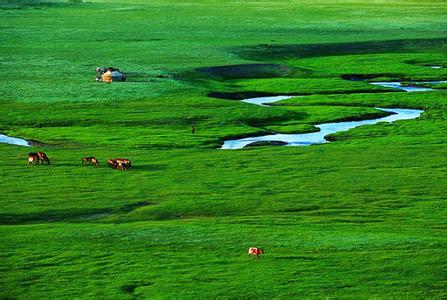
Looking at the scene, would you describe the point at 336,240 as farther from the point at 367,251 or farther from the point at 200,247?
the point at 200,247

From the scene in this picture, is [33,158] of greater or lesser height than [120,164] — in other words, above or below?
above

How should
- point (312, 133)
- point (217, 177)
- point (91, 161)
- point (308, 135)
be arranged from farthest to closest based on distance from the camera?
1. point (312, 133)
2. point (308, 135)
3. point (91, 161)
4. point (217, 177)

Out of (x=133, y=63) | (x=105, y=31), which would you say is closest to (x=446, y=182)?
(x=133, y=63)

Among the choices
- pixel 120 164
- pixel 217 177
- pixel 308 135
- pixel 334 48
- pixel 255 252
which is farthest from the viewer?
pixel 334 48

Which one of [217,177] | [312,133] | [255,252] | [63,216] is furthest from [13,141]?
[255,252]

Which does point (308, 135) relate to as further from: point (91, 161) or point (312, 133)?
point (91, 161)

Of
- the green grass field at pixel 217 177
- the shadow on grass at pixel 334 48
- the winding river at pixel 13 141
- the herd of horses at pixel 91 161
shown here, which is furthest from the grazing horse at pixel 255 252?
the shadow on grass at pixel 334 48

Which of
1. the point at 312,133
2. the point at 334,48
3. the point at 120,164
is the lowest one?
the point at 334,48
